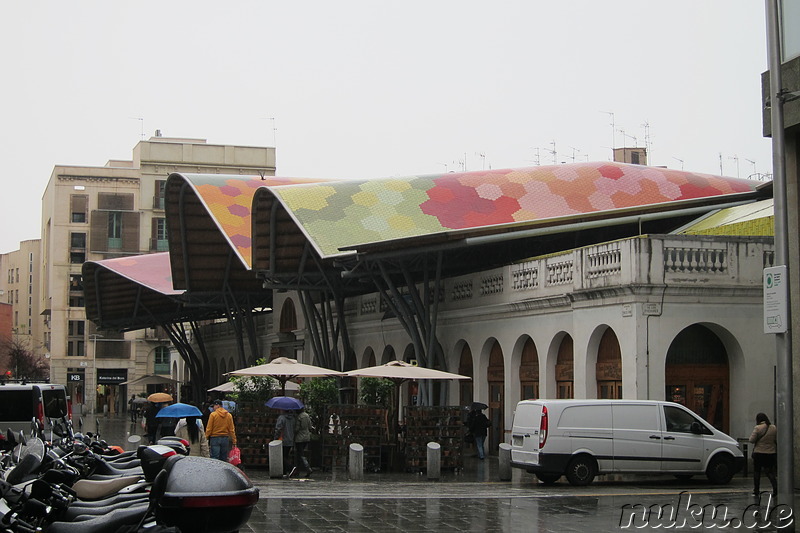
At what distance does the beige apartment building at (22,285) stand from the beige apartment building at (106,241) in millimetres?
54493

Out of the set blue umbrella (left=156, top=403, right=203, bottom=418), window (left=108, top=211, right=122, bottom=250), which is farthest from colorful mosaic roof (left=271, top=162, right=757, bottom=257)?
window (left=108, top=211, right=122, bottom=250)

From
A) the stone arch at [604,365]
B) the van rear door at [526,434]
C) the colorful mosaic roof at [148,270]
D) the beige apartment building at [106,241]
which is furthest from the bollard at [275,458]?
the beige apartment building at [106,241]

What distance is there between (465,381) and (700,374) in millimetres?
10916

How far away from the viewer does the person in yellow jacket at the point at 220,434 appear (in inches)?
898

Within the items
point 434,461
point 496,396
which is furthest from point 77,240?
point 434,461

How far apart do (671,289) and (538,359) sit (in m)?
6.13

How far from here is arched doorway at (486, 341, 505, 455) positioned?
34156 millimetres

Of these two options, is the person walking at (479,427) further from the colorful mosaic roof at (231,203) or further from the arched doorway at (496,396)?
the colorful mosaic roof at (231,203)

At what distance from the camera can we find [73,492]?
8.68 m

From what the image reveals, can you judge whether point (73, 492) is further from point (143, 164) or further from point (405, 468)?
point (143, 164)

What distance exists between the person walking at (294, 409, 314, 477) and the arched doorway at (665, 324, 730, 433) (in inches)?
332

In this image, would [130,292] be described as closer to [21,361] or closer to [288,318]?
[288,318]

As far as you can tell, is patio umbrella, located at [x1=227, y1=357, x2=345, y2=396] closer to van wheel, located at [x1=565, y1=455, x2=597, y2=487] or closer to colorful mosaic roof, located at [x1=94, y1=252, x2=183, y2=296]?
van wheel, located at [x1=565, y1=455, x2=597, y2=487]

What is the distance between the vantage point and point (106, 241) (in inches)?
3733
